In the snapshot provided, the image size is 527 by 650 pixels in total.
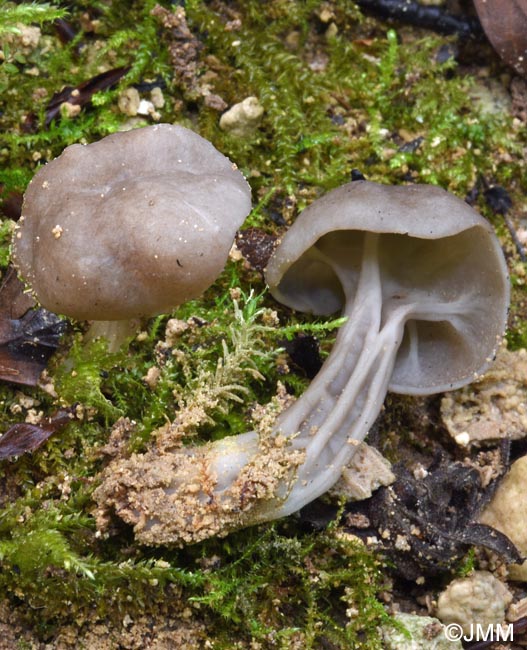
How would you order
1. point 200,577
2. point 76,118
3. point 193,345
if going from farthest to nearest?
point 76,118
point 193,345
point 200,577

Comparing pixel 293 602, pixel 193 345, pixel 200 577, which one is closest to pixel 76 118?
pixel 193 345

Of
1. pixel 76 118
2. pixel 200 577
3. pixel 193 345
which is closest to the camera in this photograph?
pixel 200 577

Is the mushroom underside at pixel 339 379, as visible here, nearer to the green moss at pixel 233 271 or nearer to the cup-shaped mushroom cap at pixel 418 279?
the cup-shaped mushroom cap at pixel 418 279

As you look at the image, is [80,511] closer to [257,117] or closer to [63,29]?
[257,117]

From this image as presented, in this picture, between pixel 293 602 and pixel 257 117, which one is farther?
pixel 257 117

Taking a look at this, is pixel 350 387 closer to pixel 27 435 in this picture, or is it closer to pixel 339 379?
pixel 339 379

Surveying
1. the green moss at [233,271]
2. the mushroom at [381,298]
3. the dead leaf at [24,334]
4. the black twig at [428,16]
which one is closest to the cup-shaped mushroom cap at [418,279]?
the mushroom at [381,298]

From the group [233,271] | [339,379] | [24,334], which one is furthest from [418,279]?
[24,334]
